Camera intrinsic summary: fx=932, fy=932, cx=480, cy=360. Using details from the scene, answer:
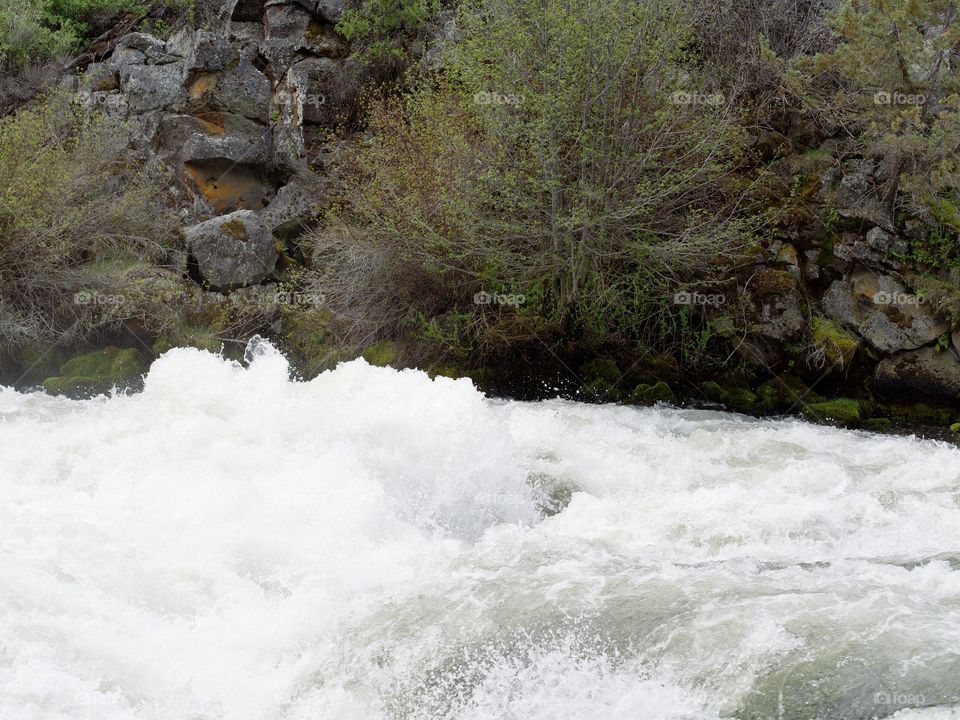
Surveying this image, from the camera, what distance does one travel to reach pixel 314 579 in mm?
5715

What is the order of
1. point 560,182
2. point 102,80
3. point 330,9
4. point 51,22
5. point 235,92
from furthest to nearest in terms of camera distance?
point 51,22 → point 330,9 → point 102,80 → point 235,92 → point 560,182

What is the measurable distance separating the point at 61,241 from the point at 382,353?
15.2ft

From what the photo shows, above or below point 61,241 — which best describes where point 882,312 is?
above

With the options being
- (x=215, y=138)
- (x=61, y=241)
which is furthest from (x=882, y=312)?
(x=215, y=138)

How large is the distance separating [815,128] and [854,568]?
27.5 feet

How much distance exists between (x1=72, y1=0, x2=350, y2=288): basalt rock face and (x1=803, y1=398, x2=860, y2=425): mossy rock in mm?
8021

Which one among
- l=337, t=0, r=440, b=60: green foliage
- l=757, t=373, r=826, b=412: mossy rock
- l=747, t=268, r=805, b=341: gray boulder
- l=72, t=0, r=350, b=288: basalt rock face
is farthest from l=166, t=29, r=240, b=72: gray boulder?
l=757, t=373, r=826, b=412: mossy rock

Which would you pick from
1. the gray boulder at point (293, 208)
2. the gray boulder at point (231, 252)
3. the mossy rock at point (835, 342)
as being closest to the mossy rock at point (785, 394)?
the mossy rock at point (835, 342)

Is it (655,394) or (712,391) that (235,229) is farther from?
(712,391)

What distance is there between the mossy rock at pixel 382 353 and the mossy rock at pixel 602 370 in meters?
2.42

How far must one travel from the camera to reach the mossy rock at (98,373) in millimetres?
11680

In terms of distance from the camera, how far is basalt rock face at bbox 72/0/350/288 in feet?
50.8

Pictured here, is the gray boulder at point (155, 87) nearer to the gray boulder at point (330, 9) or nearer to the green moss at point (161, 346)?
the gray boulder at point (330, 9)

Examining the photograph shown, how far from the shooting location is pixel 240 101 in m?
16.3
